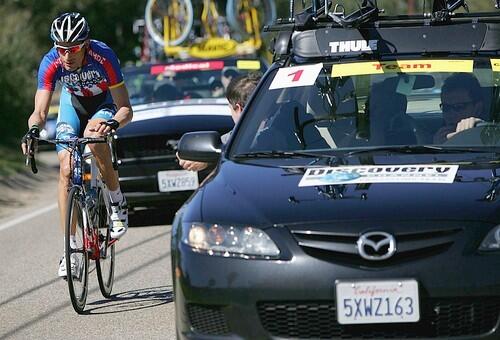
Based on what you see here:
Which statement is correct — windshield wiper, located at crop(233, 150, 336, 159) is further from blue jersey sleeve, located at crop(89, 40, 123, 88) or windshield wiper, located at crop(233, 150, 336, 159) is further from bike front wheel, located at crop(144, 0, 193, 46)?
bike front wheel, located at crop(144, 0, 193, 46)

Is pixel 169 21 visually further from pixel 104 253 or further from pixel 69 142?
pixel 69 142

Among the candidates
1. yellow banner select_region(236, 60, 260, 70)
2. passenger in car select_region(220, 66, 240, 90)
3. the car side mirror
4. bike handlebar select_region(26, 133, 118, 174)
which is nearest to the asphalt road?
bike handlebar select_region(26, 133, 118, 174)

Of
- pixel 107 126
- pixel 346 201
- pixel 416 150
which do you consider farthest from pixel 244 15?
pixel 346 201

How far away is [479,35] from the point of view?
6906mm

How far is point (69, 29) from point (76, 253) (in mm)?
1412

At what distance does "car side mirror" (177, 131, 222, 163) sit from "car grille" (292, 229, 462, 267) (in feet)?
4.68

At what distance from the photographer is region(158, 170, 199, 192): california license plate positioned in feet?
39.7

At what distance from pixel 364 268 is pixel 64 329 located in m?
2.86

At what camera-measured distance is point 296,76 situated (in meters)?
6.78

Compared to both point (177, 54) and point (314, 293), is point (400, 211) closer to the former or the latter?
point (314, 293)

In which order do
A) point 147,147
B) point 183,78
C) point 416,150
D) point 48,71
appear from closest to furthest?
point 416,150, point 48,71, point 147,147, point 183,78

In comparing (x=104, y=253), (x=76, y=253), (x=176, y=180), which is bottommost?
(x=176, y=180)

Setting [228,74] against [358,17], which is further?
A: [228,74]

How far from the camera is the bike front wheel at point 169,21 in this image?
23219 millimetres
